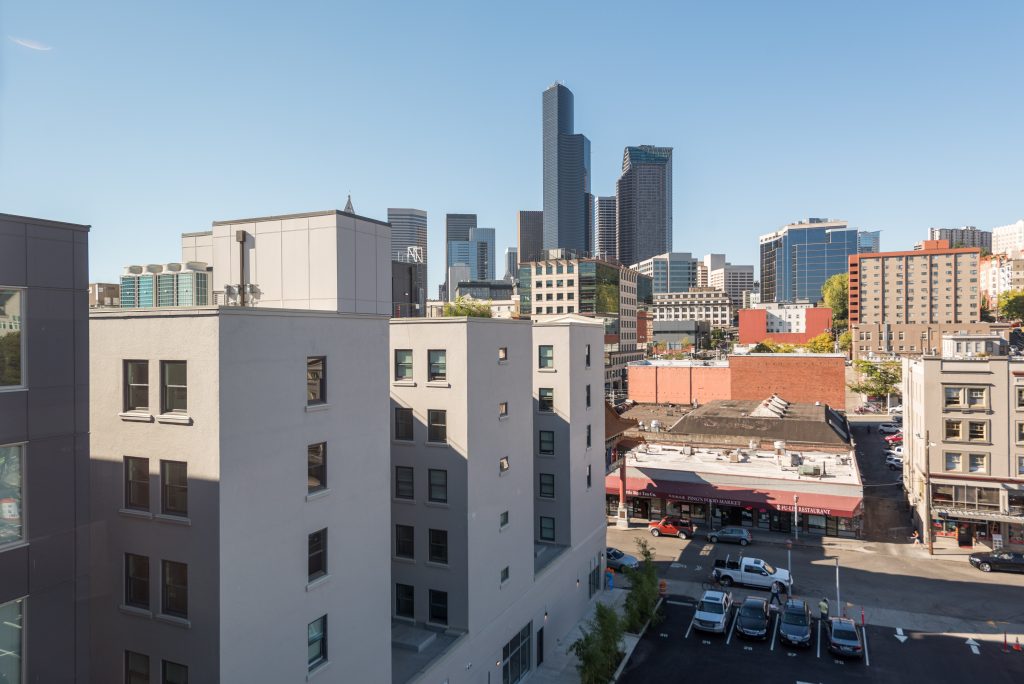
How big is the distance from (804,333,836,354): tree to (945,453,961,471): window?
13779cm

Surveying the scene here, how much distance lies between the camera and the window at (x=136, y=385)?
1642 centimetres

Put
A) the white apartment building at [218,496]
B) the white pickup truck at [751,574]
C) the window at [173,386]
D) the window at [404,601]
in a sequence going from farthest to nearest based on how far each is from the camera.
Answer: the white pickup truck at [751,574]
the window at [404,601]
the window at [173,386]
the white apartment building at [218,496]

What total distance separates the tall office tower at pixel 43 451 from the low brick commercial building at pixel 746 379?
103 m

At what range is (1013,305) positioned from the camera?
193 metres

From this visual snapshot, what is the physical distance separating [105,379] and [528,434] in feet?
64.3

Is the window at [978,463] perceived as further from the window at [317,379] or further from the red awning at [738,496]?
the window at [317,379]

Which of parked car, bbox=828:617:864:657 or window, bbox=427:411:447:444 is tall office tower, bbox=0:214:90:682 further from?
parked car, bbox=828:617:864:657

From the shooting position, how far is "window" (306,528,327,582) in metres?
18.2

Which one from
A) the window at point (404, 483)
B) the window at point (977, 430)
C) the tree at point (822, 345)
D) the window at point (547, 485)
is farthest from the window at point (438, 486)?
the tree at point (822, 345)

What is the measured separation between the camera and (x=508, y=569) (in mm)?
30172

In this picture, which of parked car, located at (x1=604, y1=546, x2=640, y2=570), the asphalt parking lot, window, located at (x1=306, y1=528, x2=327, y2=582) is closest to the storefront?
parked car, located at (x1=604, y1=546, x2=640, y2=570)

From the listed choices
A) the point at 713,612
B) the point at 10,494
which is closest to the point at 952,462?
the point at 713,612

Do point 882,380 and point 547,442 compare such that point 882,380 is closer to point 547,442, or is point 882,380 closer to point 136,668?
point 547,442

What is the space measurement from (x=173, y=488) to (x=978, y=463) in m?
57.2
